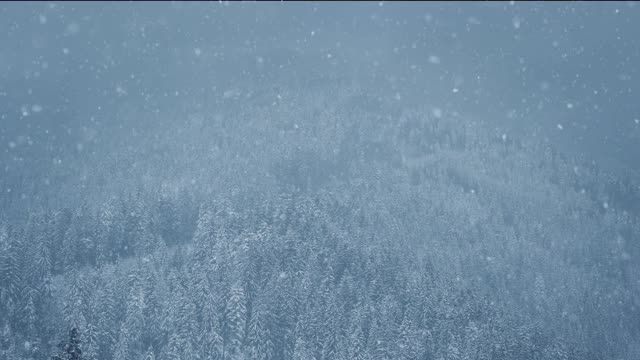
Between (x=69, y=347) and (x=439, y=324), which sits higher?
(x=69, y=347)

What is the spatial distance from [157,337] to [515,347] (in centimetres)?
4884

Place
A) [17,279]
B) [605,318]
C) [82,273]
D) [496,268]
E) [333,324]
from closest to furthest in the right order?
[333,324] → [17,279] → [82,273] → [605,318] → [496,268]

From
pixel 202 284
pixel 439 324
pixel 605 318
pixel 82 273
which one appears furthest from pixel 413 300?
pixel 605 318

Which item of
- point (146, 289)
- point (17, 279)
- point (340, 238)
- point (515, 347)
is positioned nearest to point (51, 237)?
point (17, 279)

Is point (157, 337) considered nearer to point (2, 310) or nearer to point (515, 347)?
point (2, 310)

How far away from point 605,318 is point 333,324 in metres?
115

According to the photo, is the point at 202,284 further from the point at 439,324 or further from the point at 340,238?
the point at 439,324

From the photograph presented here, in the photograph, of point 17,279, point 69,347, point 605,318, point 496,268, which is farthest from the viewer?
point 496,268

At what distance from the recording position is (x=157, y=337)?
234 feet

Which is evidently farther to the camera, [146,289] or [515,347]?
[146,289]

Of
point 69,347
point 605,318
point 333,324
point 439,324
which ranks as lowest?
point 605,318

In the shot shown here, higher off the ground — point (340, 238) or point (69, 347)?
point (69, 347)

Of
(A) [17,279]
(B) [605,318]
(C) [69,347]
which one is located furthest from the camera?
(B) [605,318]

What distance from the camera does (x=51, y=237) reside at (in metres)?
96.4
